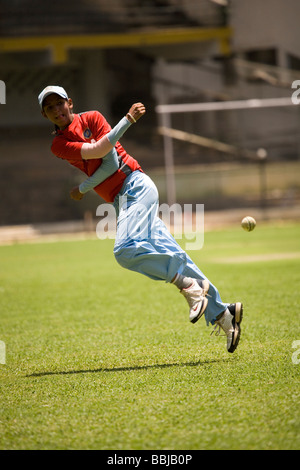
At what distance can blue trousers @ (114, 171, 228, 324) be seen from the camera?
5578mm

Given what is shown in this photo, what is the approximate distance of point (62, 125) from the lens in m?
5.84

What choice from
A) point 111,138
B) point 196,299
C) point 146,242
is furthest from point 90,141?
point 196,299

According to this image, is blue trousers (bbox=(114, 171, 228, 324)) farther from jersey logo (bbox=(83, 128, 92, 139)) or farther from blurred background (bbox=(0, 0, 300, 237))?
blurred background (bbox=(0, 0, 300, 237))

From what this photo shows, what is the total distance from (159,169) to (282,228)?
5.94 meters

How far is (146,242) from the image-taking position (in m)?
5.59

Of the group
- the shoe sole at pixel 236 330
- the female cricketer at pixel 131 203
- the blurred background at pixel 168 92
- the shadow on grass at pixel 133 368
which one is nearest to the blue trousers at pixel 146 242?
the female cricketer at pixel 131 203

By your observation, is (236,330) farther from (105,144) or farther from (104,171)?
(105,144)

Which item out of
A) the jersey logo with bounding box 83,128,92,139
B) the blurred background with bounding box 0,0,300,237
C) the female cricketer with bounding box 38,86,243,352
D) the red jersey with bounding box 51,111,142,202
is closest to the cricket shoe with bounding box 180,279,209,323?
the female cricketer with bounding box 38,86,243,352

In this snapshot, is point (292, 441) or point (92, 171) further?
point (92, 171)

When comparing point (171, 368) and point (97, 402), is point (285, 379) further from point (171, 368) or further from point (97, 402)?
point (97, 402)

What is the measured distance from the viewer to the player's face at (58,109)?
18.8 feet

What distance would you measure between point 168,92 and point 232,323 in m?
25.5

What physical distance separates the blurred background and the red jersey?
17.9 m
